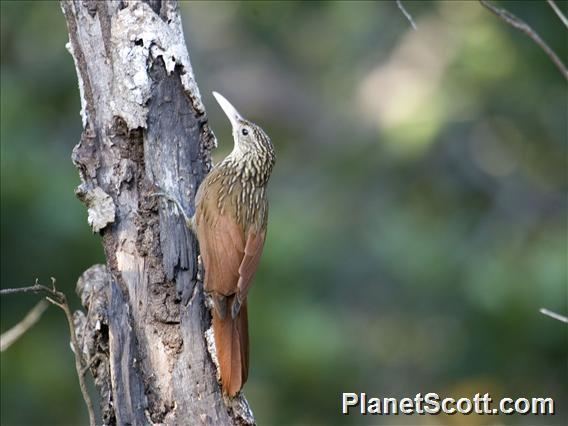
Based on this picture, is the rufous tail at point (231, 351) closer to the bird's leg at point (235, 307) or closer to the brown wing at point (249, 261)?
the bird's leg at point (235, 307)

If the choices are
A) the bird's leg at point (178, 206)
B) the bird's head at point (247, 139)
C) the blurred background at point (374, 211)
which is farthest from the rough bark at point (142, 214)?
the blurred background at point (374, 211)

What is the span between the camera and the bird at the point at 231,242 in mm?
4332

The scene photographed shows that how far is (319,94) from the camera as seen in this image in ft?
41.3

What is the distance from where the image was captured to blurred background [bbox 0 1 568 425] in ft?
28.6

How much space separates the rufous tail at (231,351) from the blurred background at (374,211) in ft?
13.5

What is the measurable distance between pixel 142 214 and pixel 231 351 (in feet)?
1.92

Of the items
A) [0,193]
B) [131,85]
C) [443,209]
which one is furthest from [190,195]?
[443,209]

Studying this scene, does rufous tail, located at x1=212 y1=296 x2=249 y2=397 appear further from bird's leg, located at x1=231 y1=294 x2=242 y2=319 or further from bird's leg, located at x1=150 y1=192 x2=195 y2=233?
bird's leg, located at x1=150 y1=192 x2=195 y2=233

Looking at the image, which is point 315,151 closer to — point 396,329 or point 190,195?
point 396,329

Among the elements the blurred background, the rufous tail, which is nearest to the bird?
the rufous tail

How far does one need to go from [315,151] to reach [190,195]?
7.80 m

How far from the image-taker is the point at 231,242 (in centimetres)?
478

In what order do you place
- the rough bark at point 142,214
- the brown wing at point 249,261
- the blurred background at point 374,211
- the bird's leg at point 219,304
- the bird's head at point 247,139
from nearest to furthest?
the rough bark at point 142,214, the bird's leg at point 219,304, the brown wing at point 249,261, the bird's head at point 247,139, the blurred background at point 374,211

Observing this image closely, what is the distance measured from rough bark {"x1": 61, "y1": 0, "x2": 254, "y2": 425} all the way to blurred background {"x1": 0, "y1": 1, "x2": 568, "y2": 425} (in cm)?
373
